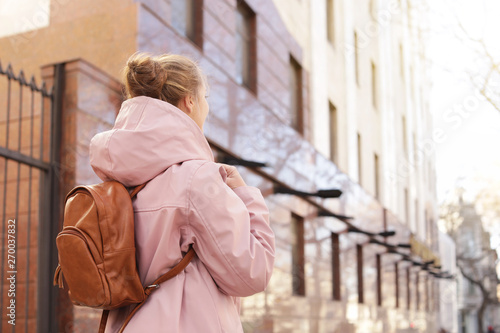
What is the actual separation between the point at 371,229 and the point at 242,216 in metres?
16.0

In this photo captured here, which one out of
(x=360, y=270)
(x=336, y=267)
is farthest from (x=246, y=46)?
(x=360, y=270)

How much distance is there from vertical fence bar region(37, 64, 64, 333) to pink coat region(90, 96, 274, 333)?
13.1ft

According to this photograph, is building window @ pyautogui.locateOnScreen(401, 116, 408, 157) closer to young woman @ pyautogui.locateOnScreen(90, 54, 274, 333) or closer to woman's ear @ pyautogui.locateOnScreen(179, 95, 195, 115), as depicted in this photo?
woman's ear @ pyautogui.locateOnScreen(179, 95, 195, 115)

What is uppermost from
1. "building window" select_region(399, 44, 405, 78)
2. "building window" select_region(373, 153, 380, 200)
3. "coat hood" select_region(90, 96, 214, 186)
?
"building window" select_region(399, 44, 405, 78)

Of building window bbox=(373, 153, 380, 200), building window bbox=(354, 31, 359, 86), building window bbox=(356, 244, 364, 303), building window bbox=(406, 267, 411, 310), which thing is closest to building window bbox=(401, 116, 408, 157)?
building window bbox=(406, 267, 411, 310)

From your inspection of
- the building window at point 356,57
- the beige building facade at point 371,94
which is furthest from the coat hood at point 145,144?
the building window at point 356,57

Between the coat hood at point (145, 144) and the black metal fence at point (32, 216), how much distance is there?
364cm

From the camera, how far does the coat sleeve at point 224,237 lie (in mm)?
2018

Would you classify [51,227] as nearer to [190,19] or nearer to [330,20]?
[190,19]

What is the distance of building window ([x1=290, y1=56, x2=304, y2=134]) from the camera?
12430 mm

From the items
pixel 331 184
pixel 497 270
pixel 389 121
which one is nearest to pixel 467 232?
A: pixel 497 270

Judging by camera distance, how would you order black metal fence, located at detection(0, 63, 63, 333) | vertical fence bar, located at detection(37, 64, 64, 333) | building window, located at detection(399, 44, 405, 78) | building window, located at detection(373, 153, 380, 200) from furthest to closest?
building window, located at detection(399, 44, 405, 78)
building window, located at detection(373, 153, 380, 200)
vertical fence bar, located at detection(37, 64, 64, 333)
black metal fence, located at detection(0, 63, 63, 333)

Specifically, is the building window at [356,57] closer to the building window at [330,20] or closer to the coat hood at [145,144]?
the building window at [330,20]

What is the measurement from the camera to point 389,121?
2277 cm
